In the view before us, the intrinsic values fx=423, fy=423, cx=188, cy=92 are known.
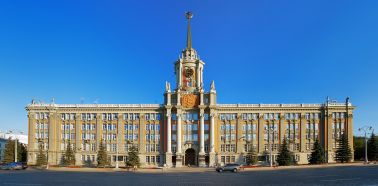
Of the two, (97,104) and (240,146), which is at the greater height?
(97,104)

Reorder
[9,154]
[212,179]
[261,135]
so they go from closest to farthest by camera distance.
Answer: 1. [212,179]
2. [9,154]
3. [261,135]

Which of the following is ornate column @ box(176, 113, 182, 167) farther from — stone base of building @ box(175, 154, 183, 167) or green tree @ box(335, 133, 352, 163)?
green tree @ box(335, 133, 352, 163)

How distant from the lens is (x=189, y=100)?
364 ft

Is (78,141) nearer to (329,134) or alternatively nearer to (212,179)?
(329,134)

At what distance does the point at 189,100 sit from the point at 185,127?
7.13m

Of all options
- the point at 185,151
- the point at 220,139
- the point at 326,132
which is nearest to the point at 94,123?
the point at 185,151

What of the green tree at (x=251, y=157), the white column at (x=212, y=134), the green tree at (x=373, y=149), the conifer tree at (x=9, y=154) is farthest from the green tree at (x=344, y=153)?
the conifer tree at (x=9, y=154)

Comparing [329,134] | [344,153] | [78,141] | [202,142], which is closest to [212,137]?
[202,142]

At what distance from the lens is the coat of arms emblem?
11062 centimetres

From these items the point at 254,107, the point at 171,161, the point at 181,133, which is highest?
the point at 254,107

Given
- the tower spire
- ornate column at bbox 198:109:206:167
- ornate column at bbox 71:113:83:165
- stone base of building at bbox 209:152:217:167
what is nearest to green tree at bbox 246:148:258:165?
stone base of building at bbox 209:152:217:167

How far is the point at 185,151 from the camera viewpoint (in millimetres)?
109312

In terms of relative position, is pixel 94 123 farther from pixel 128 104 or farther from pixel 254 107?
pixel 254 107

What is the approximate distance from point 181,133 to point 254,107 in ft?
66.9
